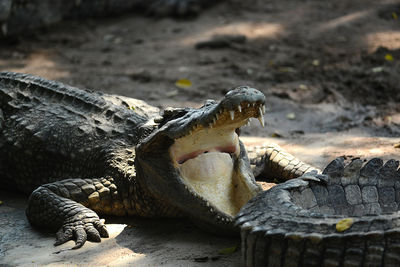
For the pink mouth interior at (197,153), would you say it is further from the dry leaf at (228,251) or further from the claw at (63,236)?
the claw at (63,236)

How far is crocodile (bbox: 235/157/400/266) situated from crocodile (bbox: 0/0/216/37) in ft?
20.2

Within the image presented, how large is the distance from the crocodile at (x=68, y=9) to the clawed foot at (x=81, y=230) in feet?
17.4

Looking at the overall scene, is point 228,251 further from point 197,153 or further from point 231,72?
point 231,72

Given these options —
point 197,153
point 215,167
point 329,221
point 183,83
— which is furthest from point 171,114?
point 183,83

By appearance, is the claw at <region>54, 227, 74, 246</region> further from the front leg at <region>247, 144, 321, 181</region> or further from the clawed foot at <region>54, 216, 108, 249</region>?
the front leg at <region>247, 144, 321, 181</region>

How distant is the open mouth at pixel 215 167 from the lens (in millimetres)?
3361

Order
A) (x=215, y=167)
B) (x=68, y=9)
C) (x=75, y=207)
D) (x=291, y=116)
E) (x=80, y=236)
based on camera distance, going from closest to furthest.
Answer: (x=80, y=236) → (x=215, y=167) → (x=75, y=207) → (x=291, y=116) → (x=68, y=9)

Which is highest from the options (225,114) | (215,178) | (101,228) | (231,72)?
(231,72)

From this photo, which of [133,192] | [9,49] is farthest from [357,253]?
[9,49]

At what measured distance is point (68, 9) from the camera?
31.0 feet

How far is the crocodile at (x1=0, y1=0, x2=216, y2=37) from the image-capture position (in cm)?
841

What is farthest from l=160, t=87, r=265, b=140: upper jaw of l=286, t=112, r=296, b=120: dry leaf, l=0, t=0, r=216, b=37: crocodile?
l=0, t=0, r=216, b=37: crocodile

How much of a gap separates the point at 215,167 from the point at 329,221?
107cm

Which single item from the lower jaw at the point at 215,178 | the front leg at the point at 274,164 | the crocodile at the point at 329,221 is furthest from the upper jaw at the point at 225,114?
the front leg at the point at 274,164
